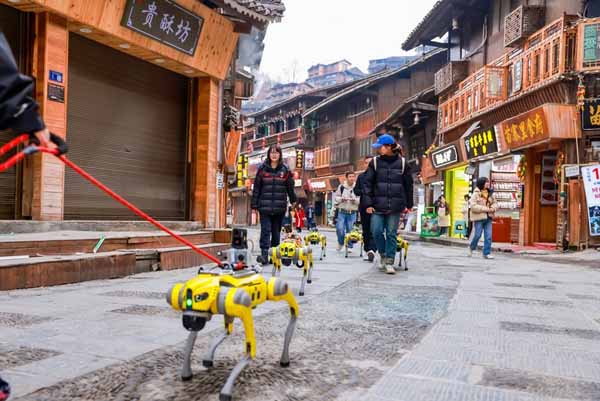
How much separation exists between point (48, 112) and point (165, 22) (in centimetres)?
324

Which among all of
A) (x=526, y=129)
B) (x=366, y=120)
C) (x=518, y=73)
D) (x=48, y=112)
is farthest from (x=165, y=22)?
(x=366, y=120)

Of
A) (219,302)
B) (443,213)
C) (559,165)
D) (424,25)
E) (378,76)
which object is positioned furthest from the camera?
(378,76)

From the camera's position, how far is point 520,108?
18.1 m

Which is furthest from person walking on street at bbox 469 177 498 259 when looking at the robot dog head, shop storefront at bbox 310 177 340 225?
shop storefront at bbox 310 177 340 225

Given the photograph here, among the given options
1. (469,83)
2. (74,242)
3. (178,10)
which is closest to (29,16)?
(178,10)

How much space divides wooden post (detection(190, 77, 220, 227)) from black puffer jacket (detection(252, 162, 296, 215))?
149 inches

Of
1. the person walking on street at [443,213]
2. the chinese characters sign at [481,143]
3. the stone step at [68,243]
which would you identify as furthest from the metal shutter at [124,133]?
the person walking on street at [443,213]

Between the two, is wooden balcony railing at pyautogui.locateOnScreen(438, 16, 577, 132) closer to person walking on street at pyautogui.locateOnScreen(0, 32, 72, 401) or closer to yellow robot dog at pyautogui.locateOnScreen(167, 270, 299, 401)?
yellow robot dog at pyautogui.locateOnScreen(167, 270, 299, 401)

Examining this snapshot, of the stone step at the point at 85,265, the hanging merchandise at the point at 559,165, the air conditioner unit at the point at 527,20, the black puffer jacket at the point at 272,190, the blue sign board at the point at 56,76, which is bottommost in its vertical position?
the stone step at the point at 85,265

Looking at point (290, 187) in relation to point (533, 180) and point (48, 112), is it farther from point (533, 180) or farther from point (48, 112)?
point (533, 180)

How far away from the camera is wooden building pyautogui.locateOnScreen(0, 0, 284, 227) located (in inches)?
340

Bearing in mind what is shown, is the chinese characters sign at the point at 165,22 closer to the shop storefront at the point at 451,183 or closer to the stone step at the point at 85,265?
the stone step at the point at 85,265

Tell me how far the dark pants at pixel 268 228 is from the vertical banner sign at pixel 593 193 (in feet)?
30.0

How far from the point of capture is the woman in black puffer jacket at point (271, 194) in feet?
28.8
